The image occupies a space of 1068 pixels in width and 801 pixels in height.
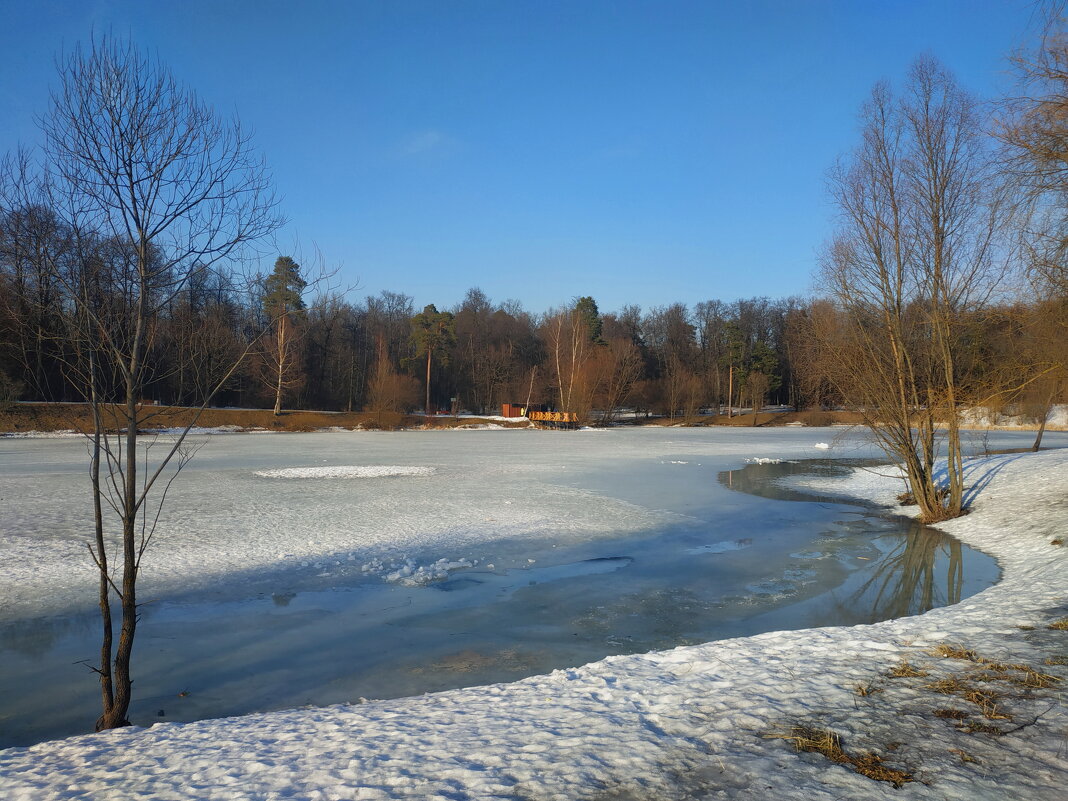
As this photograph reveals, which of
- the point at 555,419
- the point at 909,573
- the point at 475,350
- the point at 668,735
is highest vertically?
the point at 475,350

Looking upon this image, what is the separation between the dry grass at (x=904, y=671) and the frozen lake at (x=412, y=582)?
2.26 meters

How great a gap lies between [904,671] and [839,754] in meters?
1.81

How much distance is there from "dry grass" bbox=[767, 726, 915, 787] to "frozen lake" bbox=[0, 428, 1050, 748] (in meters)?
2.78

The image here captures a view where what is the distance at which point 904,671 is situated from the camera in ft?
17.6

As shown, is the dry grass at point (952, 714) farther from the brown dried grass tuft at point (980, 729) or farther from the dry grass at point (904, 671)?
the dry grass at point (904, 671)

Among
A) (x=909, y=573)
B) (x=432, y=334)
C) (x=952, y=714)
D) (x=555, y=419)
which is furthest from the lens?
(x=432, y=334)

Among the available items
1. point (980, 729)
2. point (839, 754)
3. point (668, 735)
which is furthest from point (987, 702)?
point (668, 735)

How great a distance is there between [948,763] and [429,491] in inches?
589

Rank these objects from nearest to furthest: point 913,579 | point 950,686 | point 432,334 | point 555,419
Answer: point 950,686
point 913,579
point 555,419
point 432,334

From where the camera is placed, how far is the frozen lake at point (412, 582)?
650 centimetres

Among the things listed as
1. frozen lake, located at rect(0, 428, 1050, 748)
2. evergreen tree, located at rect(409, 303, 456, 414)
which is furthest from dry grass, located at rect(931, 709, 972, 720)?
evergreen tree, located at rect(409, 303, 456, 414)

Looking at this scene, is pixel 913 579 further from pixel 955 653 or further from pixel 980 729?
pixel 980 729

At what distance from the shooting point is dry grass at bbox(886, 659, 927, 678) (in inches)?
208

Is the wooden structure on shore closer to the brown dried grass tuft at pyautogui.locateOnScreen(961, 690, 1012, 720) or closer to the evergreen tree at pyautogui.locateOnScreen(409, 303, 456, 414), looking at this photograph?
the evergreen tree at pyautogui.locateOnScreen(409, 303, 456, 414)
